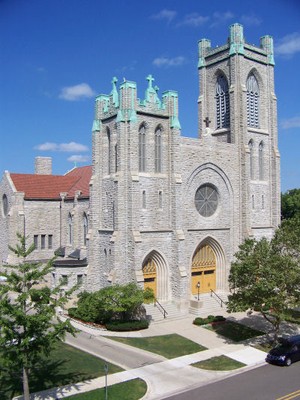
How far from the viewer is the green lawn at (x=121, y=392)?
17.3 meters

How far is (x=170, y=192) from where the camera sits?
3173cm

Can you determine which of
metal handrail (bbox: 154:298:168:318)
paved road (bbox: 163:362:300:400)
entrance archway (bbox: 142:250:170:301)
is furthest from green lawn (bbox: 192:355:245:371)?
entrance archway (bbox: 142:250:170:301)

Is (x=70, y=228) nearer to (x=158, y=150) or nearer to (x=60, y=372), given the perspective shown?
(x=158, y=150)

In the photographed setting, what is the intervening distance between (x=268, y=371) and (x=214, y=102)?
24.4m

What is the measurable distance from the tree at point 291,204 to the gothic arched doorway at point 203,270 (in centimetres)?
2957

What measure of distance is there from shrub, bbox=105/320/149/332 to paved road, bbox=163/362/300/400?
331 inches

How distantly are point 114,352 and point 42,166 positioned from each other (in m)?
31.0

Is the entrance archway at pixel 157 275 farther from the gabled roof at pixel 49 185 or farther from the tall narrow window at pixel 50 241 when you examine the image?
the tall narrow window at pixel 50 241

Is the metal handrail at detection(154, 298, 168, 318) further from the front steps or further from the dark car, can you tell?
the dark car

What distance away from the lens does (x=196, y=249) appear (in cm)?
3388

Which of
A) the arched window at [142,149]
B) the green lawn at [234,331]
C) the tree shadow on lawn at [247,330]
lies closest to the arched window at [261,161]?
the arched window at [142,149]

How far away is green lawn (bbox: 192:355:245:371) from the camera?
21094mm

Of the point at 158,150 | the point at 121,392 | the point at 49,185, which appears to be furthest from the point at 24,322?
the point at 49,185

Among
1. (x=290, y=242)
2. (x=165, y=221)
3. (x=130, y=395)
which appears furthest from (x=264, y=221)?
(x=130, y=395)
